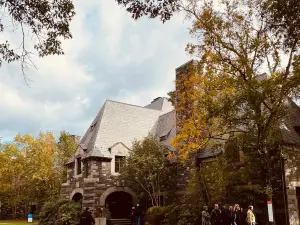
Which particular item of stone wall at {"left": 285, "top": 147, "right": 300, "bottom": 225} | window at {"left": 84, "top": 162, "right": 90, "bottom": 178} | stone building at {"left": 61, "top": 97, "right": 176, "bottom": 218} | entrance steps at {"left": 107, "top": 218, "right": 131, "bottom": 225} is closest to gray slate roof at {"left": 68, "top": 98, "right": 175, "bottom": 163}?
stone building at {"left": 61, "top": 97, "right": 176, "bottom": 218}

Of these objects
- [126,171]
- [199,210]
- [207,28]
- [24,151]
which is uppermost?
[207,28]

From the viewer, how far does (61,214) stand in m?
23.0

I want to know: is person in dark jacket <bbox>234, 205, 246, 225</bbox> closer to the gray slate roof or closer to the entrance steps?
the entrance steps

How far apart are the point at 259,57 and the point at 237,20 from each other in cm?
202

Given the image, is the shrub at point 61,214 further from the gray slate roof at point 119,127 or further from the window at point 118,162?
the window at point 118,162

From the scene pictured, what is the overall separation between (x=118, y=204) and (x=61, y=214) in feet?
21.0

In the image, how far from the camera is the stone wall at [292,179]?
57.2ft

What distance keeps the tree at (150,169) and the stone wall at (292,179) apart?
8486 millimetres

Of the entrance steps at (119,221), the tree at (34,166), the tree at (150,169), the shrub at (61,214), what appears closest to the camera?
the shrub at (61,214)

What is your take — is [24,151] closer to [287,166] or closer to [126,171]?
[126,171]

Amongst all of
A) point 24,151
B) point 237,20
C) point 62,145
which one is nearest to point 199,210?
point 237,20

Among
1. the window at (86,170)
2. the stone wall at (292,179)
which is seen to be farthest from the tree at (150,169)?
the stone wall at (292,179)

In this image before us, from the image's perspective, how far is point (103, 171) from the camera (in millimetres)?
26234

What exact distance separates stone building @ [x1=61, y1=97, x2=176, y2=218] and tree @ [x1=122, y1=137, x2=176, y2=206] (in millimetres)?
1907
